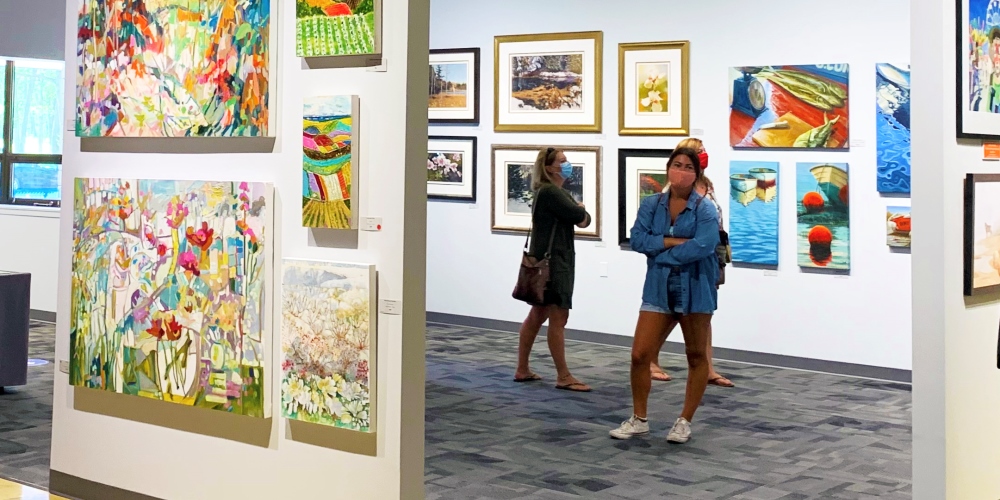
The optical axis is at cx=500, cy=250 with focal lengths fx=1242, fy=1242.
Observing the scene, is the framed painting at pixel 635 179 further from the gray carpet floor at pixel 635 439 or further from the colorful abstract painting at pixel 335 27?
the colorful abstract painting at pixel 335 27

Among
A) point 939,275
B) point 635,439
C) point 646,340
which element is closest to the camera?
point 939,275

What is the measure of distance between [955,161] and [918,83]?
41 centimetres

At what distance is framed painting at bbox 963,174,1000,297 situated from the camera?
5.92 meters

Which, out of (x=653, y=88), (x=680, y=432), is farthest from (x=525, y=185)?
(x=680, y=432)

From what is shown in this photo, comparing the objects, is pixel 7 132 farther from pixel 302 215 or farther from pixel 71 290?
pixel 302 215

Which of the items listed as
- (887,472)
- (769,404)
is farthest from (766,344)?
(887,472)

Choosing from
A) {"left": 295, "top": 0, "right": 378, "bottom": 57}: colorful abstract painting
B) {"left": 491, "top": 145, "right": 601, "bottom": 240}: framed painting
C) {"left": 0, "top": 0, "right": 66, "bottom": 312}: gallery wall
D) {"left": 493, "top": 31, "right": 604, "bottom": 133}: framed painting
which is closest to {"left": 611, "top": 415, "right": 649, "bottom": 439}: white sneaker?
{"left": 295, "top": 0, "right": 378, "bottom": 57}: colorful abstract painting

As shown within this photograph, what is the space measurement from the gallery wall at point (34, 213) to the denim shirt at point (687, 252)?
7.88 metres

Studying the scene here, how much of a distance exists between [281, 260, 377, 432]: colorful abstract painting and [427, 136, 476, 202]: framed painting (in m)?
7.71

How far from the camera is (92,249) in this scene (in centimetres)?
632

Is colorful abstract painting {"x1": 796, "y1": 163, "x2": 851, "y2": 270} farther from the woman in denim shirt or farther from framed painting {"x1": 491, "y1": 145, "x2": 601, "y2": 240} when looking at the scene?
the woman in denim shirt

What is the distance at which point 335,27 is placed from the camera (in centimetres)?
529

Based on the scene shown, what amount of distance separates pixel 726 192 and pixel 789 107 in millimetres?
959

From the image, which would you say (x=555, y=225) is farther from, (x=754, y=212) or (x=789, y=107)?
(x=789, y=107)
